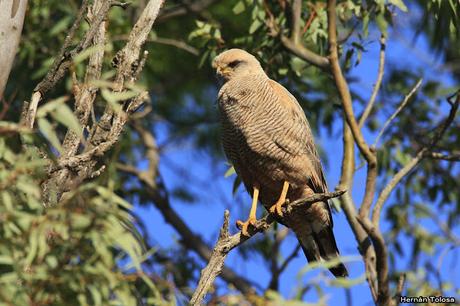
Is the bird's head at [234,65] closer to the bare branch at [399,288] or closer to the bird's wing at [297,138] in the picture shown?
the bird's wing at [297,138]

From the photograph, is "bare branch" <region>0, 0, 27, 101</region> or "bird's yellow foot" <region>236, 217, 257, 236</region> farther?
"bird's yellow foot" <region>236, 217, 257, 236</region>

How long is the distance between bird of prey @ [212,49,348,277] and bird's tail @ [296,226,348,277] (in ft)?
0.52

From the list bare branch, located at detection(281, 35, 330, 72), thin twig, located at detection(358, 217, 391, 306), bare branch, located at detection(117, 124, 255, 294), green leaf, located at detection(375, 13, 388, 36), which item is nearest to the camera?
thin twig, located at detection(358, 217, 391, 306)

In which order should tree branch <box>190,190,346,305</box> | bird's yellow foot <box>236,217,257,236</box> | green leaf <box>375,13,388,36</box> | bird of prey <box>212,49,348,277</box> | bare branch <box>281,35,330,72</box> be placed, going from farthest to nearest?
1. green leaf <box>375,13,388,36</box>
2. bare branch <box>281,35,330,72</box>
3. bird of prey <box>212,49,348,277</box>
4. bird's yellow foot <box>236,217,257,236</box>
5. tree branch <box>190,190,346,305</box>

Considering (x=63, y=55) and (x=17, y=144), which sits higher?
(x=63, y=55)

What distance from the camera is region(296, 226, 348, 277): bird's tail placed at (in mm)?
6027

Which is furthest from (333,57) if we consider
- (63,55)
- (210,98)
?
(210,98)

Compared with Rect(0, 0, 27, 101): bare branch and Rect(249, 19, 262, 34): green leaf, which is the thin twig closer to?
Rect(249, 19, 262, 34): green leaf

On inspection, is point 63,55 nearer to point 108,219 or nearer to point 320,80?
point 108,219

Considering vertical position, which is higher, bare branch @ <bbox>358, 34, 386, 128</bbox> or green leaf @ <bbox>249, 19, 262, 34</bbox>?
green leaf @ <bbox>249, 19, 262, 34</bbox>

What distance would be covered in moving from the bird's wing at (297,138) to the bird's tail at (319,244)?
38 centimetres

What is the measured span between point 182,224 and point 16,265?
17.3 ft

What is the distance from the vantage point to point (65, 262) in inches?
123

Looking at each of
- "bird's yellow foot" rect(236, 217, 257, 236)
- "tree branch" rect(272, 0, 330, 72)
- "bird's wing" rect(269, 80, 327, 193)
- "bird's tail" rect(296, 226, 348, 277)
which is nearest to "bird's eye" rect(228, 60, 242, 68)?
"bird's wing" rect(269, 80, 327, 193)
